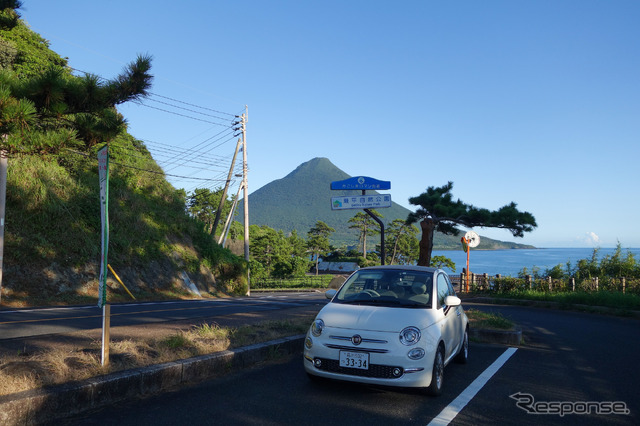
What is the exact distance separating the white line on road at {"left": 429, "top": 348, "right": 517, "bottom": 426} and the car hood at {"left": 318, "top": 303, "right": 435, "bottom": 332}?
834mm

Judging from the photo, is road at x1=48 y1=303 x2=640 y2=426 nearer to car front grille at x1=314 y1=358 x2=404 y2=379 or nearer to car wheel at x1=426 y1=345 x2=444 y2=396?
car wheel at x1=426 y1=345 x2=444 y2=396

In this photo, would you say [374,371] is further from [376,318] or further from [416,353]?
[376,318]

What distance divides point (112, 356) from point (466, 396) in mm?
3998

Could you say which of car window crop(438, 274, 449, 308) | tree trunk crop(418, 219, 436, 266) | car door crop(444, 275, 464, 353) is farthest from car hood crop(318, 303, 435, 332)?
tree trunk crop(418, 219, 436, 266)

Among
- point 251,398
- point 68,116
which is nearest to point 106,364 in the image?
point 251,398

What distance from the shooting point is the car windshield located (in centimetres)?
575

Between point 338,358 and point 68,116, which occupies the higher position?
point 68,116

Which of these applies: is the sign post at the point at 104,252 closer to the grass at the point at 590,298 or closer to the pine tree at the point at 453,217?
the pine tree at the point at 453,217

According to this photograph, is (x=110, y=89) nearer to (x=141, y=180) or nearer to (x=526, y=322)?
(x=526, y=322)

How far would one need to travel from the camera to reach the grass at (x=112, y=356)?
4266mm

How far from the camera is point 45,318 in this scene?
9453 mm

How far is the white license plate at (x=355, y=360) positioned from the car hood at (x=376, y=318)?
0.29m

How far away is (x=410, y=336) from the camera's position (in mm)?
4902

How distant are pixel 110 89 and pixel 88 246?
1218 centimetres
